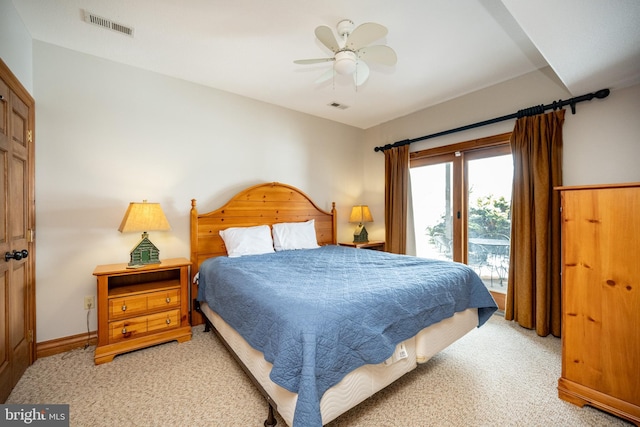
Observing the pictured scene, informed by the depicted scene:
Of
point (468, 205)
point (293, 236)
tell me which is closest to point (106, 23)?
point (293, 236)

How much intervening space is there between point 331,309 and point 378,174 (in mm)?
3533

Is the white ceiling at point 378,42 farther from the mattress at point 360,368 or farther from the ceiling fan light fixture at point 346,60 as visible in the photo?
the mattress at point 360,368

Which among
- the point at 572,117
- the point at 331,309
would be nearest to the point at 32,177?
the point at 331,309

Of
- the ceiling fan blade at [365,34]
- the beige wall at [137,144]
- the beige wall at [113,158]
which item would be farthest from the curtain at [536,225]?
the beige wall at [113,158]

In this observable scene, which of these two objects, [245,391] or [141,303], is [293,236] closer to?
[141,303]

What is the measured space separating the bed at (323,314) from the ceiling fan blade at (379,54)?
1663mm

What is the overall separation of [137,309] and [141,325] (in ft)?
0.48

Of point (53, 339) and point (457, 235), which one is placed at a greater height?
point (457, 235)

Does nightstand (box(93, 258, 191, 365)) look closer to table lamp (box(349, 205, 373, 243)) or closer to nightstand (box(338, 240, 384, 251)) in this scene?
nightstand (box(338, 240, 384, 251))

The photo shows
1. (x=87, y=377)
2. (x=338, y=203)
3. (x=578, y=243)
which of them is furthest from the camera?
(x=338, y=203)

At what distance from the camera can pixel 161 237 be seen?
284cm

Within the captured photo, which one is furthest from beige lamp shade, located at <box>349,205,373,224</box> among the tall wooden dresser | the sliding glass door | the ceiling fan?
the tall wooden dresser

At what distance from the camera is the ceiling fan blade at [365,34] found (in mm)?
1724

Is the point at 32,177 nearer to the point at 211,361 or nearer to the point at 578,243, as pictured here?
the point at 211,361
